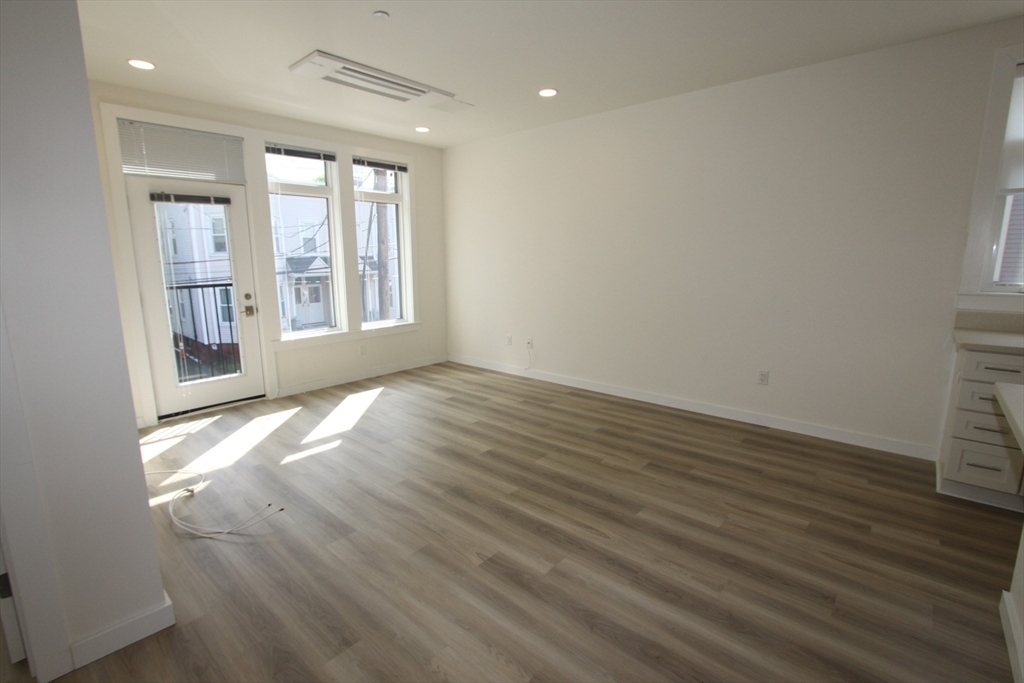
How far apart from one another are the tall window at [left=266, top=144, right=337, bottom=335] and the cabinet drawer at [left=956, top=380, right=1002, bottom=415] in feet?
17.7

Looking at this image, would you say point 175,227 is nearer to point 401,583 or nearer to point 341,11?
point 341,11

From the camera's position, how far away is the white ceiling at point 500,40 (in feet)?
8.36

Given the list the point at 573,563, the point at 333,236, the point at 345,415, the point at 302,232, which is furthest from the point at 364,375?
the point at 573,563

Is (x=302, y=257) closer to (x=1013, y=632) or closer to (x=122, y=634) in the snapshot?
(x=122, y=634)

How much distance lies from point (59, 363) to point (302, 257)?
143 inches

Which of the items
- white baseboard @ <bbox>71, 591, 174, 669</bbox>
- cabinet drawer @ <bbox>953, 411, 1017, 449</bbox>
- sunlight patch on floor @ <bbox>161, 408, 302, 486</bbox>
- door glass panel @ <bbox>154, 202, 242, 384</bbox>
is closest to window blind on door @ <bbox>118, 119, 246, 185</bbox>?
door glass panel @ <bbox>154, 202, 242, 384</bbox>

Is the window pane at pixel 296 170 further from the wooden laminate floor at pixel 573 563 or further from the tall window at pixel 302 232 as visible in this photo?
the wooden laminate floor at pixel 573 563

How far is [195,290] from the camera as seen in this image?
166 inches

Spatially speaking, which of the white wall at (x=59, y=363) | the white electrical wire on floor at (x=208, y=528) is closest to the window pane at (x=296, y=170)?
the white electrical wire on floor at (x=208, y=528)

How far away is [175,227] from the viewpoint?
4062 mm

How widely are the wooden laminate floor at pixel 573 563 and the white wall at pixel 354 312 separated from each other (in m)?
1.21

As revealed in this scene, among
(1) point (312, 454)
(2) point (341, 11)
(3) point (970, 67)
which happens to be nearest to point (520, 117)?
(2) point (341, 11)

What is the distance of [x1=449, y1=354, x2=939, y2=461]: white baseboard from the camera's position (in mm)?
3326

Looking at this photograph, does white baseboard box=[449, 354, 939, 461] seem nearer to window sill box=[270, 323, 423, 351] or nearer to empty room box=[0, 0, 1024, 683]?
empty room box=[0, 0, 1024, 683]
